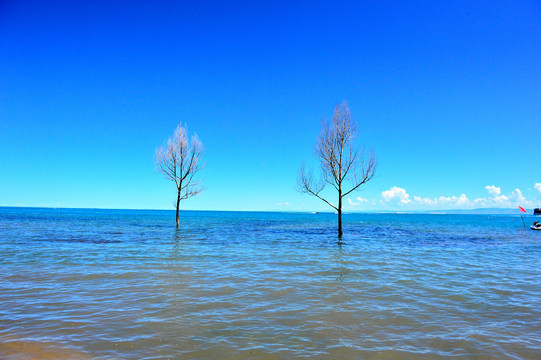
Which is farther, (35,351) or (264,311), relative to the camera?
(264,311)

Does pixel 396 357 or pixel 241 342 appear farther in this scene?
pixel 241 342

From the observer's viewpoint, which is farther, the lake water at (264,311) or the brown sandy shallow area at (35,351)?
the lake water at (264,311)

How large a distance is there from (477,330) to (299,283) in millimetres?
4361

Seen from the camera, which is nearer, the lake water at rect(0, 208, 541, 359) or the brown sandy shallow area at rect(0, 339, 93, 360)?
the brown sandy shallow area at rect(0, 339, 93, 360)

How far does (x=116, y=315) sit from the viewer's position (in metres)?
5.70

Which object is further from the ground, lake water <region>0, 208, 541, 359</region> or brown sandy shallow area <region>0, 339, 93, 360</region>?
brown sandy shallow area <region>0, 339, 93, 360</region>

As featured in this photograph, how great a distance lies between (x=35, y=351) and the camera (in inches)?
168

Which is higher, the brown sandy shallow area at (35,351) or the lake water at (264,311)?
the brown sandy shallow area at (35,351)

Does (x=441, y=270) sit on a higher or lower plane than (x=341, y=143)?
lower

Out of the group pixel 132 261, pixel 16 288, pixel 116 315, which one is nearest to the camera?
pixel 116 315

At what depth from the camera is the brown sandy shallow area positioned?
4.11 m

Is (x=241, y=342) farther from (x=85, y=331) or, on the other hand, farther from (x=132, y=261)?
(x=132, y=261)

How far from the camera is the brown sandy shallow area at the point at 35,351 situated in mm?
4105

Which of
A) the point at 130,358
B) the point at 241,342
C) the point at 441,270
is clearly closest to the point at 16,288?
the point at 130,358
